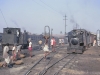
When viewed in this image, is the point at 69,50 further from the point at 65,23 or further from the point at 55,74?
the point at 65,23

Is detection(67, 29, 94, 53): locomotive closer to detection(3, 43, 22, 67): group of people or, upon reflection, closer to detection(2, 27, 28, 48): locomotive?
detection(2, 27, 28, 48): locomotive

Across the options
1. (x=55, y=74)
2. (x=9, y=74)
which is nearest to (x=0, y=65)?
(x=9, y=74)

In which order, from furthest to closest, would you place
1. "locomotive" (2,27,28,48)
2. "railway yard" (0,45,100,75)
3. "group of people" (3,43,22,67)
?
"locomotive" (2,27,28,48), "group of people" (3,43,22,67), "railway yard" (0,45,100,75)

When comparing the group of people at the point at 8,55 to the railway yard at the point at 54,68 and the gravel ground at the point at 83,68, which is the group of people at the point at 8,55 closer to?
the railway yard at the point at 54,68

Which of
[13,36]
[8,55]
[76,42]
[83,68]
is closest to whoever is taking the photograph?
[83,68]

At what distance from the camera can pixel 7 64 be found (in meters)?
12.2

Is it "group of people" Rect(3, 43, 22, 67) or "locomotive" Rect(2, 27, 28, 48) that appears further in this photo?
"locomotive" Rect(2, 27, 28, 48)

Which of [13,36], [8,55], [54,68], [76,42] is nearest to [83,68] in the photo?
[54,68]

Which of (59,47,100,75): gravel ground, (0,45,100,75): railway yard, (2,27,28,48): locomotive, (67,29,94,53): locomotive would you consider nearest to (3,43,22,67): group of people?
(0,45,100,75): railway yard

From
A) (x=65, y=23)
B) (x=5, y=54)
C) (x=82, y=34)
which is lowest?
(x=5, y=54)

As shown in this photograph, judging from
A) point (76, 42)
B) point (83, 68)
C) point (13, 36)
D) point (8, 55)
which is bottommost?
A: point (83, 68)

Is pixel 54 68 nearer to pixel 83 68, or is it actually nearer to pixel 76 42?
pixel 83 68

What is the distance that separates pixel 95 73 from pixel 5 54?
20.0 feet

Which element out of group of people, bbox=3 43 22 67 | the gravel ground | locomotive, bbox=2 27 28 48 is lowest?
the gravel ground
